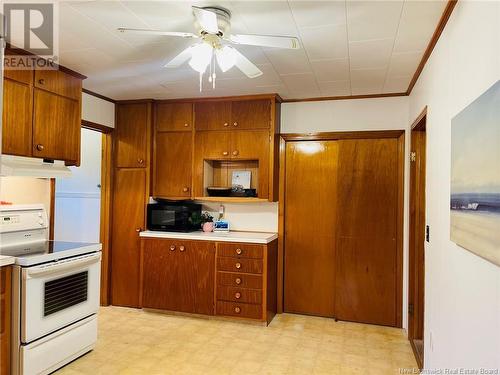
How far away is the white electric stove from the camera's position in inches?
93.6

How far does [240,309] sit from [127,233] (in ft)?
5.09

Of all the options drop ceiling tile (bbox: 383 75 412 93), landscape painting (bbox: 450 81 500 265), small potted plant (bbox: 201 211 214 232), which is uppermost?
drop ceiling tile (bbox: 383 75 412 93)

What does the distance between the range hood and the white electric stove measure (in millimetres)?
280

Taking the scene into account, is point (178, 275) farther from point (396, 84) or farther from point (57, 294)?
point (396, 84)

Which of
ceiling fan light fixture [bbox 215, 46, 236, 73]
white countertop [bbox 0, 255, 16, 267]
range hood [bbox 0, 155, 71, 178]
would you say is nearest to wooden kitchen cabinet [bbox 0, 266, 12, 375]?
white countertop [bbox 0, 255, 16, 267]

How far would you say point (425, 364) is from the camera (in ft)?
8.21

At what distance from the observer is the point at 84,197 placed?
4.86 metres

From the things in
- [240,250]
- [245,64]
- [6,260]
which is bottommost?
[240,250]

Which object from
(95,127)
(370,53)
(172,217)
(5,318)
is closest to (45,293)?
(5,318)

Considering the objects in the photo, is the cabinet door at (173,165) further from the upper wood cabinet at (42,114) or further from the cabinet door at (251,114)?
the upper wood cabinet at (42,114)

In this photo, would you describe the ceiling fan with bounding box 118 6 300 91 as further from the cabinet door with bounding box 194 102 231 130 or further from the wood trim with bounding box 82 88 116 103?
the wood trim with bounding box 82 88 116 103

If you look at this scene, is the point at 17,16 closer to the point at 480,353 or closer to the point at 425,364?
the point at 480,353

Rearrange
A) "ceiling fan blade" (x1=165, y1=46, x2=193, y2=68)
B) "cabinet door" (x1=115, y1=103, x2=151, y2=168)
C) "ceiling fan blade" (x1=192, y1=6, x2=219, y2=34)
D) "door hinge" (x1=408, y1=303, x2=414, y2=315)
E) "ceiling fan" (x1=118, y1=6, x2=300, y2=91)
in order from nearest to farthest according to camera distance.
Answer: "ceiling fan blade" (x1=192, y1=6, x2=219, y2=34), "ceiling fan" (x1=118, y1=6, x2=300, y2=91), "ceiling fan blade" (x1=165, y1=46, x2=193, y2=68), "door hinge" (x1=408, y1=303, x2=414, y2=315), "cabinet door" (x1=115, y1=103, x2=151, y2=168)

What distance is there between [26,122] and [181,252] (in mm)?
1850
